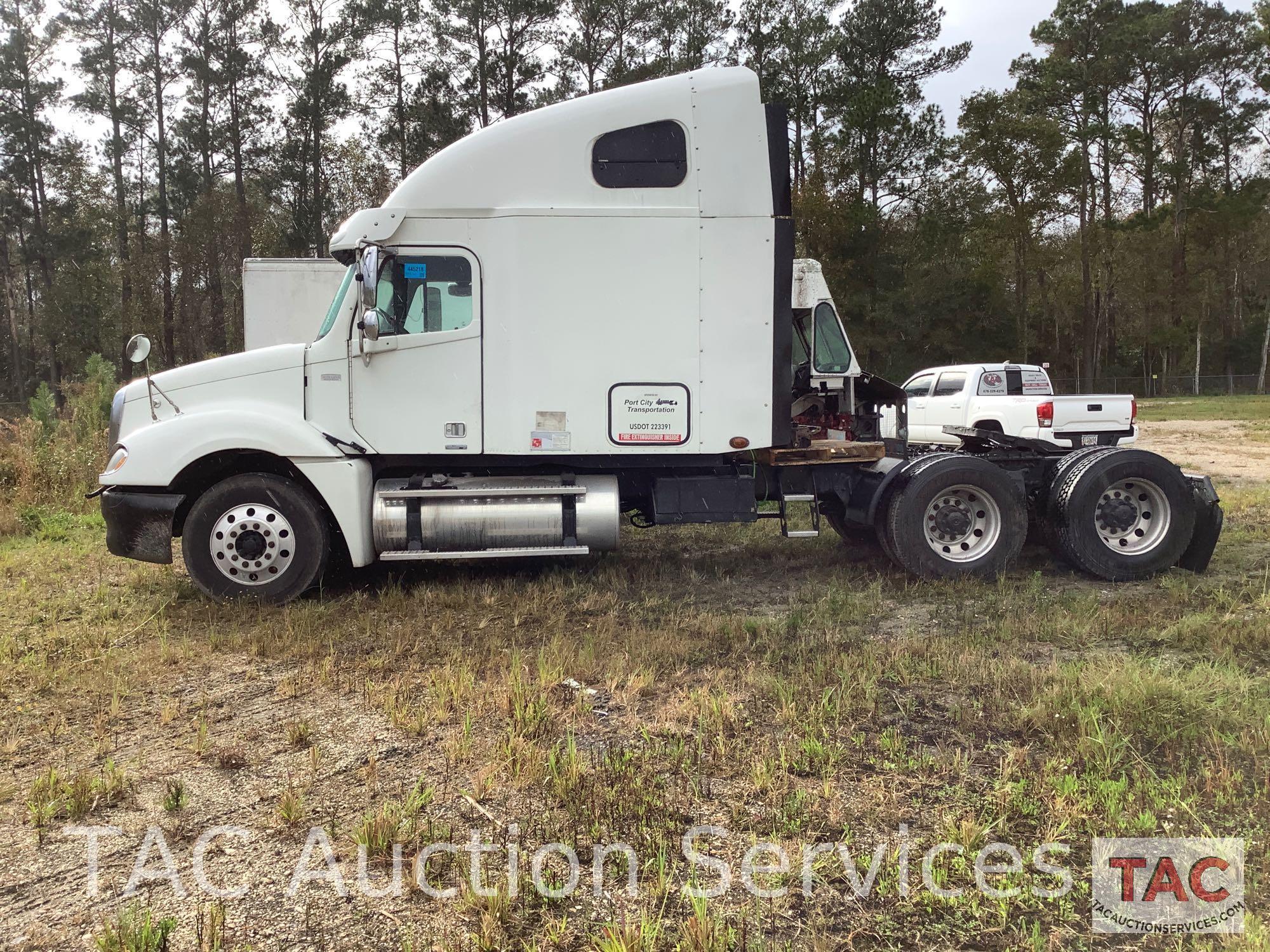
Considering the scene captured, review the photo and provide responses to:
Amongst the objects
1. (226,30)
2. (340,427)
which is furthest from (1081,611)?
(226,30)

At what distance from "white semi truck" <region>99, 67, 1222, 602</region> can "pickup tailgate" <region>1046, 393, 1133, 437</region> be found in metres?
8.20

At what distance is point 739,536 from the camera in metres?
8.98

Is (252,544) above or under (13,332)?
under

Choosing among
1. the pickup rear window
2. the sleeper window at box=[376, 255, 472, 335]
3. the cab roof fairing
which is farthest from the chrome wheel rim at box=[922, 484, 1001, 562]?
the pickup rear window

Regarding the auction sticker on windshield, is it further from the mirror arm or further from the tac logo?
the tac logo

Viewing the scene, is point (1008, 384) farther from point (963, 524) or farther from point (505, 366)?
point (505, 366)

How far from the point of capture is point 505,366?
6.30m

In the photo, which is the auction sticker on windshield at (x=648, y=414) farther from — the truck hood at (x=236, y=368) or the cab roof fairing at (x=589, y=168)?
the truck hood at (x=236, y=368)

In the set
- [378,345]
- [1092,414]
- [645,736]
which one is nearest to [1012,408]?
[1092,414]

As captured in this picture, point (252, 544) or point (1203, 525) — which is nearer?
point (252, 544)

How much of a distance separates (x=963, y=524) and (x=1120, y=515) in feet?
4.54

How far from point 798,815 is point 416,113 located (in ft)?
110

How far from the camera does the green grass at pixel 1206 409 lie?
100 ft

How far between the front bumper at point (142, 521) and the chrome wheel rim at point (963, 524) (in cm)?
597
